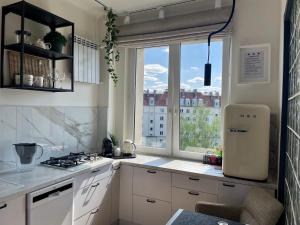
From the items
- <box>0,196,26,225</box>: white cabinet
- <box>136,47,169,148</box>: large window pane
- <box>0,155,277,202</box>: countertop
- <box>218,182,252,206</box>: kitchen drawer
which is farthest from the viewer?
<box>136,47,169,148</box>: large window pane

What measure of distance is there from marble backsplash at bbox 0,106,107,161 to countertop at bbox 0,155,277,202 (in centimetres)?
25

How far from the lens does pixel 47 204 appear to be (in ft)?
5.58

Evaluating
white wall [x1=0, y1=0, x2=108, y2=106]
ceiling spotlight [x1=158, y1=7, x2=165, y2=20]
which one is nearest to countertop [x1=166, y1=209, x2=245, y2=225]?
white wall [x1=0, y1=0, x2=108, y2=106]

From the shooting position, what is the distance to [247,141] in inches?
76.4

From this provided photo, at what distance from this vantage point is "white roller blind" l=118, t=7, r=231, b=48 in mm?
2366

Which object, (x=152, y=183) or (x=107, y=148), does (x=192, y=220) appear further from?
(x=107, y=148)

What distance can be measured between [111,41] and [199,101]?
4.13ft

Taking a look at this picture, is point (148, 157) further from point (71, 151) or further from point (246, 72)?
point (246, 72)

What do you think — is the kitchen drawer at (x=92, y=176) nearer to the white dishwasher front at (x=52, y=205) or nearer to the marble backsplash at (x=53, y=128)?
the white dishwasher front at (x=52, y=205)

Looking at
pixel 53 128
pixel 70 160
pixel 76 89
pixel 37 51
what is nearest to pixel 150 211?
pixel 70 160

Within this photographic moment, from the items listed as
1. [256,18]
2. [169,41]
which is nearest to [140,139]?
[169,41]

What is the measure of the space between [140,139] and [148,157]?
1.19 ft

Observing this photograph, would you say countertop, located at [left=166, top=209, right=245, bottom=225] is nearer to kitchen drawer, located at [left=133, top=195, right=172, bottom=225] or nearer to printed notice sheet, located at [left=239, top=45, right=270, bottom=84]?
kitchen drawer, located at [left=133, top=195, right=172, bottom=225]

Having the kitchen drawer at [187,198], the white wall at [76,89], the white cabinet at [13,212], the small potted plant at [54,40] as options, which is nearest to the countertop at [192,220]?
the kitchen drawer at [187,198]
